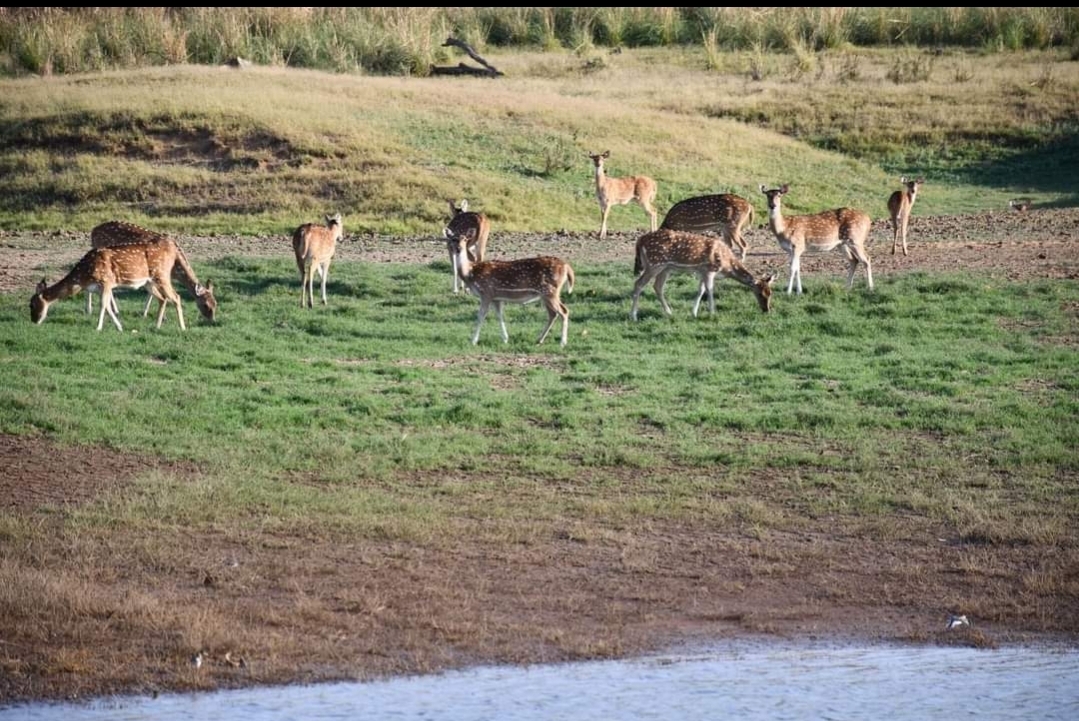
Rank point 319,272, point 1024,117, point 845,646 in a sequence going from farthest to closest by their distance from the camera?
point 1024,117, point 319,272, point 845,646

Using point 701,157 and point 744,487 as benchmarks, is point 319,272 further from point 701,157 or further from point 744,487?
point 701,157

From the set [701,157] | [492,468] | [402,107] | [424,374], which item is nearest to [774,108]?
[701,157]

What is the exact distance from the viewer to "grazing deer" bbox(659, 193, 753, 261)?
21266 mm

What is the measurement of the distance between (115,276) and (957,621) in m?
10.6

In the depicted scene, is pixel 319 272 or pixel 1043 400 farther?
pixel 319 272

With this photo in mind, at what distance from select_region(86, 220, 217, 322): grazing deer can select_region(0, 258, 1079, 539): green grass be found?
0.27m

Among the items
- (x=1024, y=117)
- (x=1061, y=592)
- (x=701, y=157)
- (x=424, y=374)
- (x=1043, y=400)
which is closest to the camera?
(x=1061, y=592)

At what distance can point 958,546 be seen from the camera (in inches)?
442

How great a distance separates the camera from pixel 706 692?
9.07 m

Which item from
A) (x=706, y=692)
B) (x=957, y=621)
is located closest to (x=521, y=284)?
(x=957, y=621)

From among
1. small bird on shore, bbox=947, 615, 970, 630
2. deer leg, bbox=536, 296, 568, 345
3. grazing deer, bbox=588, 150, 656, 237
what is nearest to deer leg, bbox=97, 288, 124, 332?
deer leg, bbox=536, 296, 568, 345

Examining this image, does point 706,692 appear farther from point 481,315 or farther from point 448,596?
point 481,315

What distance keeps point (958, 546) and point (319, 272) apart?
36.0 ft

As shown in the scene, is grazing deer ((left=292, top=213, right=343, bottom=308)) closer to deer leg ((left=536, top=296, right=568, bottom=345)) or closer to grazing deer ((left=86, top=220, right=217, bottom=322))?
grazing deer ((left=86, top=220, right=217, bottom=322))
